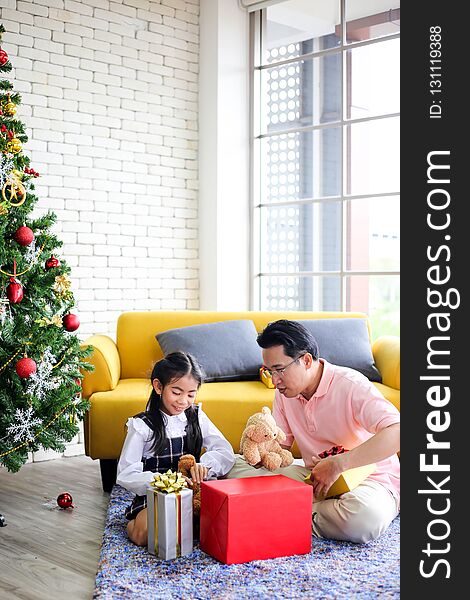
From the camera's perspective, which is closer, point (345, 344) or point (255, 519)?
point (255, 519)

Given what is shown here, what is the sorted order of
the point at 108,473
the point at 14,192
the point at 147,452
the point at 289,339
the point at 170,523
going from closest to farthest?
the point at 170,523 < the point at 289,339 < the point at 147,452 < the point at 14,192 < the point at 108,473

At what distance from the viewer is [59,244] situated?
3557 mm

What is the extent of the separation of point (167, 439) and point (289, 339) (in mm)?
623

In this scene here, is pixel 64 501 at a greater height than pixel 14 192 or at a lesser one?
lesser

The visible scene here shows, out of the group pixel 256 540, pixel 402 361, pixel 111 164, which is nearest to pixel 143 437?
pixel 256 540

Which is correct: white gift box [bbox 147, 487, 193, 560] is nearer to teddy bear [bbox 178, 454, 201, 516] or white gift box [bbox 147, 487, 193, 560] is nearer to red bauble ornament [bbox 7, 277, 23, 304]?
teddy bear [bbox 178, 454, 201, 516]

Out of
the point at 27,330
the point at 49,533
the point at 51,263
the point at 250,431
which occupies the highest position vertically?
the point at 51,263

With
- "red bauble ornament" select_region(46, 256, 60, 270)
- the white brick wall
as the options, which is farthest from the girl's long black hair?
the white brick wall

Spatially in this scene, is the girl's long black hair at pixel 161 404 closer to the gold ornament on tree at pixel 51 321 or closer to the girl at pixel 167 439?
the girl at pixel 167 439

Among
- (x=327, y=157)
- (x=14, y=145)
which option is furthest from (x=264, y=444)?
(x=327, y=157)

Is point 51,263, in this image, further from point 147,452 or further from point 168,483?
point 168,483

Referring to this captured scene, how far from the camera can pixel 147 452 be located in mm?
2877

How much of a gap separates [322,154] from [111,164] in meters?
1.41

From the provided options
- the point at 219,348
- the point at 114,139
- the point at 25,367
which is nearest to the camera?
the point at 25,367
